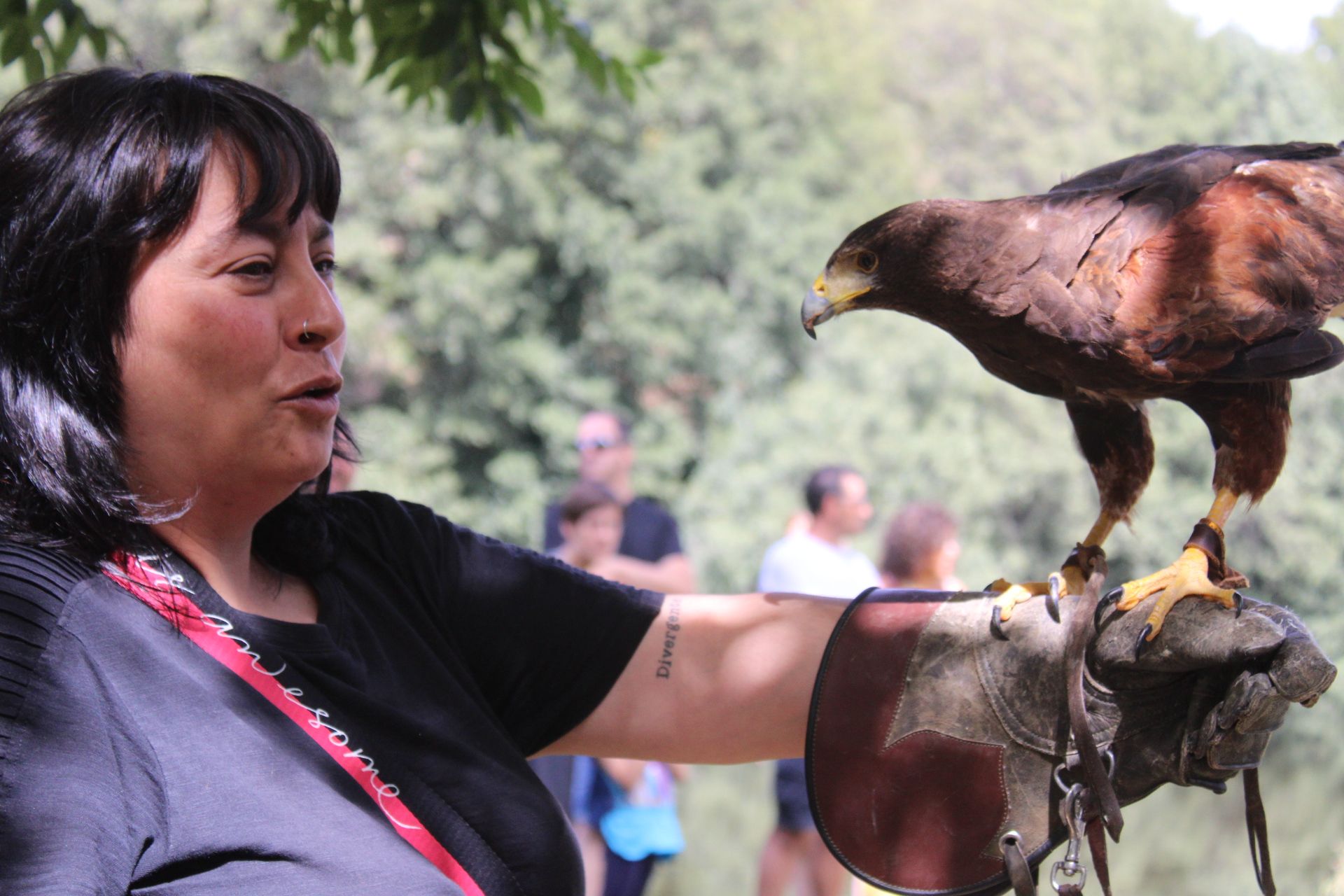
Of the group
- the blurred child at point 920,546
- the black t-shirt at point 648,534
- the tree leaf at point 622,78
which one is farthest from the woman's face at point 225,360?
the blurred child at point 920,546

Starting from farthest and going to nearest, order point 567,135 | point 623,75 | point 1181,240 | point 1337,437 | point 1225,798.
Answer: point 567,135, point 1225,798, point 1337,437, point 623,75, point 1181,240

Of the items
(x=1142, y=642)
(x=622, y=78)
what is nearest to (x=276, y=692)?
(x=1142, y=642)

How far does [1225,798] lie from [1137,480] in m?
6.50

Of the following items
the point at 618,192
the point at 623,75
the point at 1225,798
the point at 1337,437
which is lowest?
the point at 1225,798

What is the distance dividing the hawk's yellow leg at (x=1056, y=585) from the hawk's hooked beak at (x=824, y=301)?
1.80ft

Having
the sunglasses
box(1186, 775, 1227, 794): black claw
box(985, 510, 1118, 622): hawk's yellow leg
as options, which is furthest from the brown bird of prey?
the sunglasses

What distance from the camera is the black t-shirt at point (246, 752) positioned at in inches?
39.8

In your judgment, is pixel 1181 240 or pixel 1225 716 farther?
pixel 1181 240

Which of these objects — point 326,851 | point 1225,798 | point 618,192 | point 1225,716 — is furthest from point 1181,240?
point 618,192

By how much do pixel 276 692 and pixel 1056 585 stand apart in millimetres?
1041

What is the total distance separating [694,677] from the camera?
157 centimetres

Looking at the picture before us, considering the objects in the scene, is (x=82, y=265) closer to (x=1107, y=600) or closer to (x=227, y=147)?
(x=227, y=147)

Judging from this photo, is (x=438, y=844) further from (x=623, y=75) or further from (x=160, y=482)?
(x=623, y=75)

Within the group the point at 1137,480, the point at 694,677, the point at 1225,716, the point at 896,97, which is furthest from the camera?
the point at 896,97
